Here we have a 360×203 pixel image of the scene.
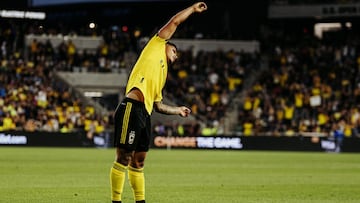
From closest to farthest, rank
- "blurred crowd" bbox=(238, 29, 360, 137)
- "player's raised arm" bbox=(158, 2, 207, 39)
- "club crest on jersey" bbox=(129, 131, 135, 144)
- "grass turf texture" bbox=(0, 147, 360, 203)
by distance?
"club crest on jersey" bbox=(129, 131, 135, 144) → "player's raised arm" bbox=(158, 2, 207, 39) → "grass turf texture" bbox=(0, 147, 360, 203) → "blurred crowd" bbox=(238, 29, 360, 137)

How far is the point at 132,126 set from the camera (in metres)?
11.1

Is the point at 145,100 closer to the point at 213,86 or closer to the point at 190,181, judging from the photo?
the point at 190,181

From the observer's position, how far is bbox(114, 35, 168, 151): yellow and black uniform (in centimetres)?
1109

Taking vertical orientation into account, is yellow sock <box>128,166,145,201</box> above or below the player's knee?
below

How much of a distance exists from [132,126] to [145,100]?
1.28ft

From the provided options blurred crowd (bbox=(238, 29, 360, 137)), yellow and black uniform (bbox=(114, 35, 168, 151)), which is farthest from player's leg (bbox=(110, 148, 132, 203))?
blurred crowd (bbox=(238, 29, 360, 137))

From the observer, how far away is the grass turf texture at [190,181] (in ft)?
50.6

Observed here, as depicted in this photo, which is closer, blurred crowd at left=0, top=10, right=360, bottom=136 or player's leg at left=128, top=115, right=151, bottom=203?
player's leg at left=128, top=115, right=151, bottom=203

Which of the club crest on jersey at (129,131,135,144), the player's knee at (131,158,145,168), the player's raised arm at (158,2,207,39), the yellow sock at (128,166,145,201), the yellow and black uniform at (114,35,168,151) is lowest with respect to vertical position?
the yellow sock at (128,166,145,201)

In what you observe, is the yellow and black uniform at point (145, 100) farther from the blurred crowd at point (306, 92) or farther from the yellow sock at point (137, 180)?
the blurred crowd at point (306, 92)

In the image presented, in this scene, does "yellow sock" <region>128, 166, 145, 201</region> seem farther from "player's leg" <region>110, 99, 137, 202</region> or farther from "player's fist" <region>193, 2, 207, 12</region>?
"player's fist" <region>193, 2, 207, 12</region>

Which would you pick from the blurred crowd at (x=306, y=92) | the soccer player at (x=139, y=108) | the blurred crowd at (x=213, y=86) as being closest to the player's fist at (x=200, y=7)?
the soccer player at (x=139, y=108)

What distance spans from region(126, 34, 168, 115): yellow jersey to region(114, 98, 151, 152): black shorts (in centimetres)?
14

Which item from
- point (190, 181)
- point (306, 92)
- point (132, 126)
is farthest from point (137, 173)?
point (306, 92)
